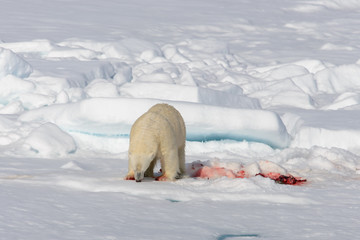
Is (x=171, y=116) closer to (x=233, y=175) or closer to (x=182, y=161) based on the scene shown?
(x=182, y=161)

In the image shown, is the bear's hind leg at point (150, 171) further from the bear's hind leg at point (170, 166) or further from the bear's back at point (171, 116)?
the bear's back at point (171, 116)

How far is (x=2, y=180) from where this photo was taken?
4.55 metres

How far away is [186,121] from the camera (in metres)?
7.40

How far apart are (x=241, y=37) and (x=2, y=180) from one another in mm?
15566

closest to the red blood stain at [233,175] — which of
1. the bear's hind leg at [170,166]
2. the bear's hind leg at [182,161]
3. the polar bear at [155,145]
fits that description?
the bear's hind leg at [182,161]

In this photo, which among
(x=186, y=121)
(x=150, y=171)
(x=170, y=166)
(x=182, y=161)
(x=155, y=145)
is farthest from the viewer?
(x=186, y=121)

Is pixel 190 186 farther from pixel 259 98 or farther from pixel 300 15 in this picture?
pixel 300 15

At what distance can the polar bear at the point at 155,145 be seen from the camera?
4695mm

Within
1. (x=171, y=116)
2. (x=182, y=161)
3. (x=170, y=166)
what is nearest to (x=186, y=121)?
(x=182, y=161)

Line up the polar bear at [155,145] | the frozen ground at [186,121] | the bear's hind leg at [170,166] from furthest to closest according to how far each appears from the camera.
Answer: the bear's hind leg at [170,166], the polar bear at [155,145], the frozen ground at [186,121]

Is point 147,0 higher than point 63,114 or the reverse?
higher

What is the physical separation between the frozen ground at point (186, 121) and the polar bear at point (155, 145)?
161 mm

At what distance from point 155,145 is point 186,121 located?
267 cm

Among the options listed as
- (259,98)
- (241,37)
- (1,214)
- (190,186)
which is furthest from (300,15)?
(1,214)
